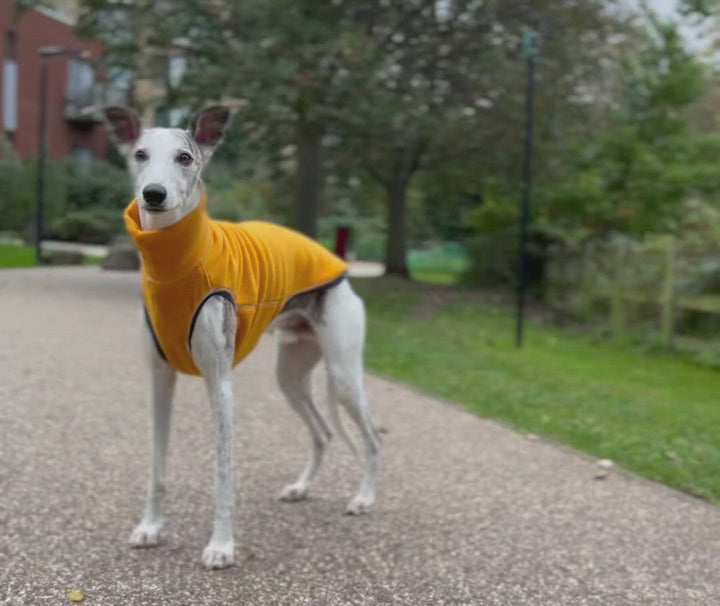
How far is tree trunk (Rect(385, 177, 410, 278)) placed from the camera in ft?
63.8

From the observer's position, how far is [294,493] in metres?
4.53

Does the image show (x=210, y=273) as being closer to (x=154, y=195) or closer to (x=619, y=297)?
(x=154, y=195)

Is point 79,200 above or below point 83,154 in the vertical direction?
below

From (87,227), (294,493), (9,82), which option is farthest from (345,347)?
(9,82)

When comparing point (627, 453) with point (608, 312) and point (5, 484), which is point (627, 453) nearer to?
point (5, 484)

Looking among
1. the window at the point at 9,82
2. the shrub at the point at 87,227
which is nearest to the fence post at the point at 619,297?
the shrub at the point at 87,227

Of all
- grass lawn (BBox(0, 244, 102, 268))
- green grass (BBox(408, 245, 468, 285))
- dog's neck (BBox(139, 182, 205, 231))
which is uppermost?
dog's neck (BBox(139, 182, 205, 231))

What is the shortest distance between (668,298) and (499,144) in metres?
5.65

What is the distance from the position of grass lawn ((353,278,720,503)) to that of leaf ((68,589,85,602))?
11.7 ft

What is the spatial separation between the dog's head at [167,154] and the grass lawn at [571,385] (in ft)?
11.8

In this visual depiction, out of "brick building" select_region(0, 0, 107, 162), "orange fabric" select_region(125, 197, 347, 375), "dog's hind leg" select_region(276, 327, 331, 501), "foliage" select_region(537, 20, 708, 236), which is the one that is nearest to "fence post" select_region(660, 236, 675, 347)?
"foliage" select_region(537, 20, 708, 236)

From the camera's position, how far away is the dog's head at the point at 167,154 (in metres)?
3.05

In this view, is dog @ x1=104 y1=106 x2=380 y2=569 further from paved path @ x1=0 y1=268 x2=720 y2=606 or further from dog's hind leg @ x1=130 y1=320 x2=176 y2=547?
paved path @ x1=0 y1=268 x2=720 y2=606

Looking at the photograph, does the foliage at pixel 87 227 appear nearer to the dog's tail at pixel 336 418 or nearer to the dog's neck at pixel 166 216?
the dog's tail at pixel 336 418
